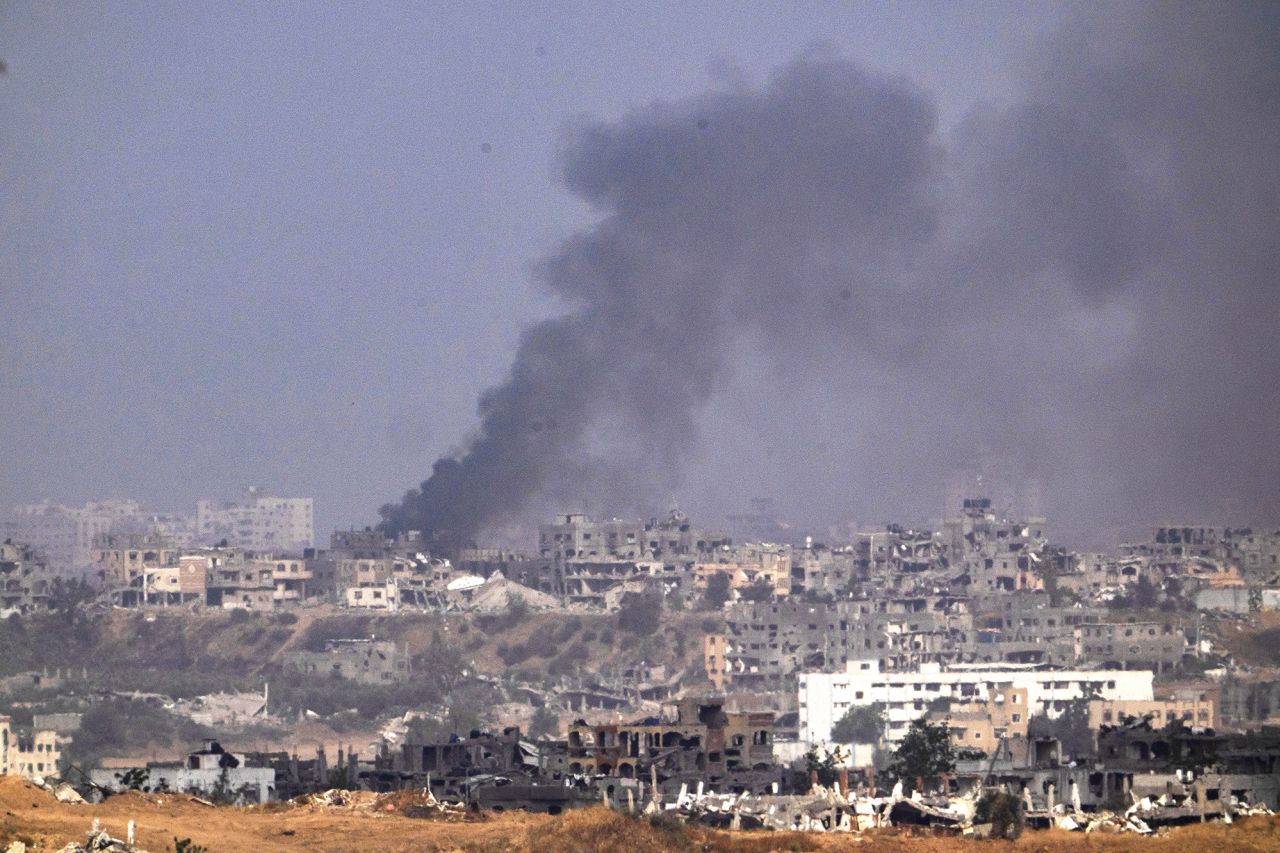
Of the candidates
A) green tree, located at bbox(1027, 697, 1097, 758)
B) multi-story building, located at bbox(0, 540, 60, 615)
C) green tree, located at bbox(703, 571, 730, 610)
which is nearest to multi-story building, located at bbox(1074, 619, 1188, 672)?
green tree, located at bbox(1027, 697, 1097, 758)

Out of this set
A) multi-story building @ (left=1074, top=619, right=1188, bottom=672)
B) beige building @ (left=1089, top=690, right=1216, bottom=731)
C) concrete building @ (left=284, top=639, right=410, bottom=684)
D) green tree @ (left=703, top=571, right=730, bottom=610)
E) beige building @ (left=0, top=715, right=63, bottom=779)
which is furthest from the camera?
green tree @ (left=703, top=571, right=730, bottom=610)

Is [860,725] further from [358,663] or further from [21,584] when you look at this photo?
[21,584]

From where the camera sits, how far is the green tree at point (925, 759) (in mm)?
53719

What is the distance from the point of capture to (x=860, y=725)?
80.5 m

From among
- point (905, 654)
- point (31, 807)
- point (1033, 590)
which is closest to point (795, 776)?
point (31, 807)

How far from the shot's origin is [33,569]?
117 meters

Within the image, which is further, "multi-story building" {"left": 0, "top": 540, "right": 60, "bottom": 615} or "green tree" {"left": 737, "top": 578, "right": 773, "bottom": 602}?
"green tree" {"left": 737, "top": 578, "right": 773, "bottom": 602}

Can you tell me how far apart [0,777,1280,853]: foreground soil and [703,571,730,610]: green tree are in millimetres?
79163

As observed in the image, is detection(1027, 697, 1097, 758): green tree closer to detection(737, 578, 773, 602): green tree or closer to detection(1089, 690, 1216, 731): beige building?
detection(1089, 690, 1216, 731): beige building

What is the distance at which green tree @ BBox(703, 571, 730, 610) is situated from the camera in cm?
11519

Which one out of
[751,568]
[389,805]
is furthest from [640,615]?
[389,805]

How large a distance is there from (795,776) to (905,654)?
5131 centimetres

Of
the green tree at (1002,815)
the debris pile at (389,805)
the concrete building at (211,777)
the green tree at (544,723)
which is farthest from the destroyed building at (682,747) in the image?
the green tree at (544,723)

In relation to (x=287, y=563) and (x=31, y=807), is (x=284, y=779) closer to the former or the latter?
(x=31, y=807)
